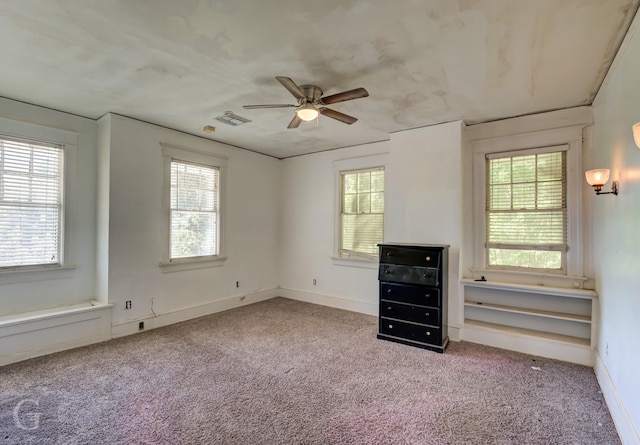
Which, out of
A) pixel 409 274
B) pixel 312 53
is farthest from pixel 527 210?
pixel 312 53

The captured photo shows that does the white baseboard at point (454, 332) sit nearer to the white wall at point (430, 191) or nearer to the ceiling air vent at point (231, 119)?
the white wall at point (430, 191)

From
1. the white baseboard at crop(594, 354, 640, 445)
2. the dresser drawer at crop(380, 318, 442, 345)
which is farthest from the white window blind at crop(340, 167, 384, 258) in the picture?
the white baseboard at crop(594, 354, 640, 445)

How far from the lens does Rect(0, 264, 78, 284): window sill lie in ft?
11.2

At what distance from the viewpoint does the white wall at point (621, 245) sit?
1.98 m

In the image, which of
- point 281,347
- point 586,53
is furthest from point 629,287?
point 281,347

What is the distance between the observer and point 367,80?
9.52 feet

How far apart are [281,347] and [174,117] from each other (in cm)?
318

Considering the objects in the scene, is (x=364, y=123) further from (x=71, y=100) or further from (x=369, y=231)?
(x=71, y=100)

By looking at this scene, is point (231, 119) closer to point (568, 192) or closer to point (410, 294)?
point (410, 294)

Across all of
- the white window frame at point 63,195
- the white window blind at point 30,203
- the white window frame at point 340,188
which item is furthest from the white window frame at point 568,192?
the white window blind at point 30,203

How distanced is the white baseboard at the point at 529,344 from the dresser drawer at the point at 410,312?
670 mm

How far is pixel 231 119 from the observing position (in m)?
4.01

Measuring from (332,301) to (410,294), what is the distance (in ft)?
6.64

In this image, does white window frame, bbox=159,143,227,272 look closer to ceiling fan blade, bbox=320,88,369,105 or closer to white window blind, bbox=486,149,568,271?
ceiling fan blade, bbox=320,88,369,105
